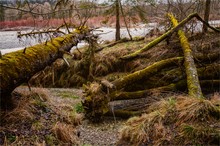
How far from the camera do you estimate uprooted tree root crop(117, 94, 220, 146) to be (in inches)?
171

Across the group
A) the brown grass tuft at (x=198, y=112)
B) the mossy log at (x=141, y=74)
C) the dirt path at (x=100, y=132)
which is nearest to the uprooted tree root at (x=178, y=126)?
the brown grass tuft at (x=198, y=112)

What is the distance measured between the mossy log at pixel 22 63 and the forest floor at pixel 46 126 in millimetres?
527

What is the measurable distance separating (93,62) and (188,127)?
24.3 ft

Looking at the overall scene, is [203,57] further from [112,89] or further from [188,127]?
[188,127]

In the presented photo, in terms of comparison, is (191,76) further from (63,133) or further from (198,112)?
(63,133)

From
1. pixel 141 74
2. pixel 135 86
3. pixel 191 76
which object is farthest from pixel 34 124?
pixel 135 86

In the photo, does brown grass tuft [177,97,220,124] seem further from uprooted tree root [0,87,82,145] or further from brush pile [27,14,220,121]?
uprooted tree root [0,87,82,145]

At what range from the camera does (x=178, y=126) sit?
4777 mm

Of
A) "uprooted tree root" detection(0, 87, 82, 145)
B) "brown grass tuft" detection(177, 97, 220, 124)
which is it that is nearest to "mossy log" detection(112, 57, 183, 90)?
"uprooted tree root" detection(0, 87, 82, 145)

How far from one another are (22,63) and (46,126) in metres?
1.24

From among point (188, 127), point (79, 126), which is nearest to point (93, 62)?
point (79, 126)

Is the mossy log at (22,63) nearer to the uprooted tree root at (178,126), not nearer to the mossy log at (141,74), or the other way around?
the mossy log at (141,74)

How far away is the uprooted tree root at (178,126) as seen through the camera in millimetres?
4343

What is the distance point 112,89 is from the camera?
7258mm
